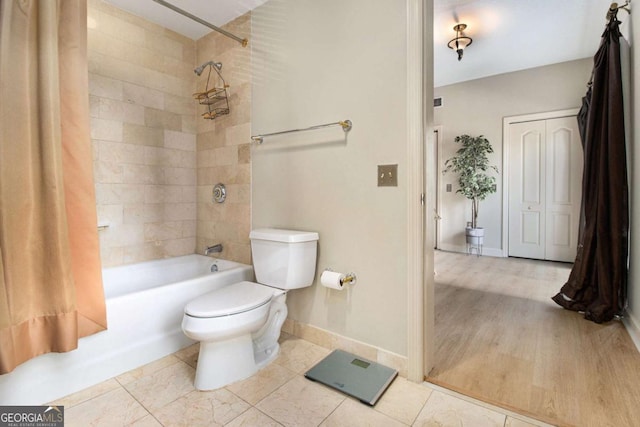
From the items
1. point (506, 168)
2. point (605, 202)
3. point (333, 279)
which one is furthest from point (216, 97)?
point (506, 168)

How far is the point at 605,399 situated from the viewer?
1404mm

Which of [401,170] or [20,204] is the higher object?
[401,170]

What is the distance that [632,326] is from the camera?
6.67ft

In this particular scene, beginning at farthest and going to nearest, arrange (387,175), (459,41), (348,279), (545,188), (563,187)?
(545,188) < (563,187) < (459,41) < (348,279) < (387,175)

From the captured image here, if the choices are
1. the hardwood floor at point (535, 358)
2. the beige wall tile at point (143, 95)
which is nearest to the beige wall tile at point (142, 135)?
the beige wall tile at point (143, 95)

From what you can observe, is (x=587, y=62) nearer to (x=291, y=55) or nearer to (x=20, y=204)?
(x=291, y=55)

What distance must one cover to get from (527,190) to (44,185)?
5173 millimetres

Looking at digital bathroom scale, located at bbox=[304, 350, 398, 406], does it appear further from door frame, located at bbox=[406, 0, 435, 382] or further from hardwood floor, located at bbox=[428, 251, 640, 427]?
hardwood floor, located at bbox=[428, 251, 640, 427]

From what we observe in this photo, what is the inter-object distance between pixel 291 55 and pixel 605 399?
8.31ft

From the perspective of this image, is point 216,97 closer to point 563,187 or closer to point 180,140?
point 180,140

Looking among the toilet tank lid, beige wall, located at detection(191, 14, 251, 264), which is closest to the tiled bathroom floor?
the toilet tank lid

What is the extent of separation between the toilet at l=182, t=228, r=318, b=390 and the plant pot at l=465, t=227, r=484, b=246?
3.50m

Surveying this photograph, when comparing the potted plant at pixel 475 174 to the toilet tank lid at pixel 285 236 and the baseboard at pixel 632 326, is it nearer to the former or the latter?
the baseboard at pixel 632 326

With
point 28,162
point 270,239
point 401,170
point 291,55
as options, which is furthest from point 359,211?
point 28,162
